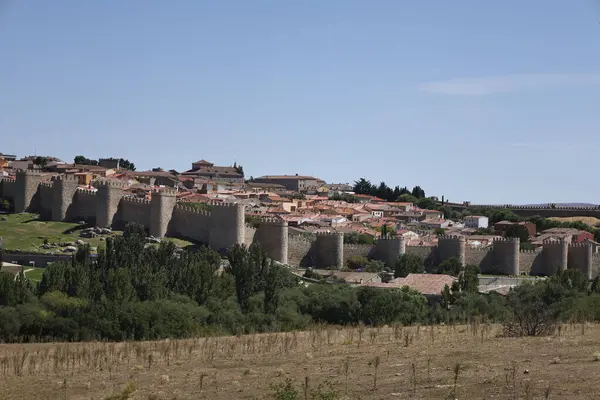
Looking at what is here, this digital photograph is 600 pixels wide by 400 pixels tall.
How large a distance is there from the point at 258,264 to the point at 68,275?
206 inches

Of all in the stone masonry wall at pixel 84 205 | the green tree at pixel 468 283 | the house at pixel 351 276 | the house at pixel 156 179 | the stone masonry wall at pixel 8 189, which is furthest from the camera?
the house at pixel 156 179

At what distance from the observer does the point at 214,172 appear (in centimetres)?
8706

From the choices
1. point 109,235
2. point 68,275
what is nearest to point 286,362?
point 68,275

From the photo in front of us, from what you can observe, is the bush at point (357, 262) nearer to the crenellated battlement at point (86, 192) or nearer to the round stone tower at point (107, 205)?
the round stone tower at point (107, 205)

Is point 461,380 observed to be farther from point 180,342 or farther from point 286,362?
point 180,342

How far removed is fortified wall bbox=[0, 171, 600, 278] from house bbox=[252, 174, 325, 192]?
128 ft

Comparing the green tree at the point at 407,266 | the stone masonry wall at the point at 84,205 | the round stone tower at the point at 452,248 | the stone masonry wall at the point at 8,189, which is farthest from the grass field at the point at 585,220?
the stone masonry wall at the point at 8,189

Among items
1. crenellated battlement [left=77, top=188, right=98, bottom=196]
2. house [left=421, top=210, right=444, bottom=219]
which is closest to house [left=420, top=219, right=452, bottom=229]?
house [left=421, top=210, right=444, bottom=219]

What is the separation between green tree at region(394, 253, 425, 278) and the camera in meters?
43.1

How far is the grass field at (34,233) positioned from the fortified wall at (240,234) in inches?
36.8

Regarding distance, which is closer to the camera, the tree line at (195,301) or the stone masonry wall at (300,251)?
the tree line at (195,301)

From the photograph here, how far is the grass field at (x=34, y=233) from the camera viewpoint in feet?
140

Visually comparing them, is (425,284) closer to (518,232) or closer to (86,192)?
(86,192)

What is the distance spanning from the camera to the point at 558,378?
38.8 feet
